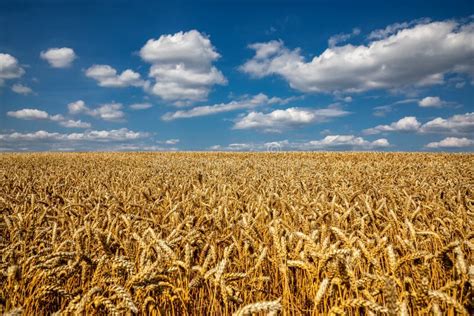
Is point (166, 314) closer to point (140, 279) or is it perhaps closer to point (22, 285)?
point (140, 279)

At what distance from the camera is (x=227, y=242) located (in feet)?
13.3

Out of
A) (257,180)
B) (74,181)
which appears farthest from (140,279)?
(74,181)

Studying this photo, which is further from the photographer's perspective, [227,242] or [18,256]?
[227,242]

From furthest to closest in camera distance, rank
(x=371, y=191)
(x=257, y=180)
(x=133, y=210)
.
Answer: (x=257, y=180), (x=371, y=191), (x=133, y=210)

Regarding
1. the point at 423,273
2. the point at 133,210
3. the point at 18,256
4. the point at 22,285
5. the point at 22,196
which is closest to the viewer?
the point at 423,273

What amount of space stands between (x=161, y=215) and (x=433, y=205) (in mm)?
4187

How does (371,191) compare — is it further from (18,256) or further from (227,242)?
(18,256)

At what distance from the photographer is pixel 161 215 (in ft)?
17.8

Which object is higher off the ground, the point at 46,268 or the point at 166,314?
the point at 46,268

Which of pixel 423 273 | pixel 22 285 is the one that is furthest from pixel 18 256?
pixel 423 273

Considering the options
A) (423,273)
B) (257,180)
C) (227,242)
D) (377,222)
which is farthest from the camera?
(257,180)

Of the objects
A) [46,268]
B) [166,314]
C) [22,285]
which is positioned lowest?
[166,314]

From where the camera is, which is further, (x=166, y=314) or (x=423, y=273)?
(x=166, y=314)

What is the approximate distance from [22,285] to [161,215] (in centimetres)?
281
